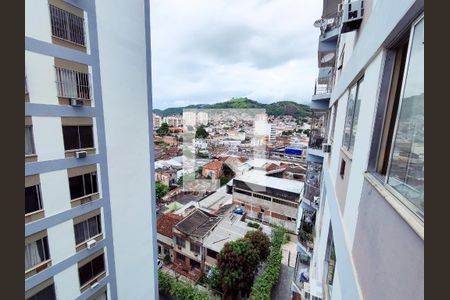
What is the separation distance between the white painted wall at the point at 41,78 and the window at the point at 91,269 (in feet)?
9.89

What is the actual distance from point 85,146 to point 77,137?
21 cm

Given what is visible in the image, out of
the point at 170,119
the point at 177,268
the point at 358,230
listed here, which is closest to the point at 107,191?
the point at 358,230

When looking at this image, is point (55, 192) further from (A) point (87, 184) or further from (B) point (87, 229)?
(B) point (87, 229)

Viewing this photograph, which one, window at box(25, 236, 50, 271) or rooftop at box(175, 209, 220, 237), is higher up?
window at box(25, 236, 50, 271)

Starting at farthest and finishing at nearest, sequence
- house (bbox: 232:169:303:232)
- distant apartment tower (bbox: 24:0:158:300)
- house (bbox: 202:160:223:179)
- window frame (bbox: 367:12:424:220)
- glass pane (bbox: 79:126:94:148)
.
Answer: house (bbox: 202:160:223:179) → house (bbox: 232:169:303:232) → glass pane (bbox: 79:126:94:148) → distant apartment tower (bbox: 24:0:158:300) → window frame (bbox: 367:12:424:220)

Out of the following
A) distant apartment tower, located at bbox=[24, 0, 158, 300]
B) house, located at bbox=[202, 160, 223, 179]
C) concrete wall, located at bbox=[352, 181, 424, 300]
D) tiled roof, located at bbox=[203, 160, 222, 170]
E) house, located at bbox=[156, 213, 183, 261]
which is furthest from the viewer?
tiled roof, located at bbox=[203, 160, 222, 170]

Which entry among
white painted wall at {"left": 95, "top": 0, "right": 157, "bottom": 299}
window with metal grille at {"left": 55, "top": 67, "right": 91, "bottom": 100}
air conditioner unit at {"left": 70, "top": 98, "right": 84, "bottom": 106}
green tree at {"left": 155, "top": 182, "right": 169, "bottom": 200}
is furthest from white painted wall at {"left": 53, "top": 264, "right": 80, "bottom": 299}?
green tree at {"left": 155, "top": 182, "right": 169, "bottom": 200}

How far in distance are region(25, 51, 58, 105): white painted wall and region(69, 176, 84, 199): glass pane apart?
129cm

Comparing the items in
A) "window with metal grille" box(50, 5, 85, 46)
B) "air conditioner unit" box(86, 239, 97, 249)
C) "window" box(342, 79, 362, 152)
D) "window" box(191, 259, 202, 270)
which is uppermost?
"window with metal grille" box(50, 5, 85, 46)

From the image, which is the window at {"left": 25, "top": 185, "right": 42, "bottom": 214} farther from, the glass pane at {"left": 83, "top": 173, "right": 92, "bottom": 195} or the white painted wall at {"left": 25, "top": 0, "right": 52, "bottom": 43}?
the white painted wall at {"left": 25, "top": 0, "right": 52, "bottom": 43}

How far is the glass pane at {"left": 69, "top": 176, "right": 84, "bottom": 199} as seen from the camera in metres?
3.42

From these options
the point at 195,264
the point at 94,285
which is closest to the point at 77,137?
the point at 94,285

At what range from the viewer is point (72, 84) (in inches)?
126

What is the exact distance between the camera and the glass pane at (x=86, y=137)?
137 inches
